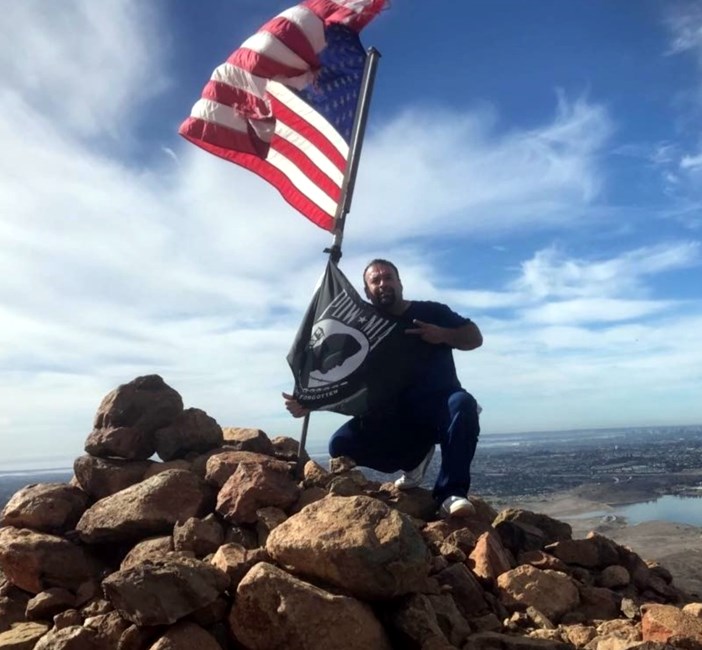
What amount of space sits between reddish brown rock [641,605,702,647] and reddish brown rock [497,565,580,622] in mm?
669

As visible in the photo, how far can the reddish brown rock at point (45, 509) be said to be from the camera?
273 inches

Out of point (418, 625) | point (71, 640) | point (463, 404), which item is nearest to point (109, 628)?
point (71, 640)

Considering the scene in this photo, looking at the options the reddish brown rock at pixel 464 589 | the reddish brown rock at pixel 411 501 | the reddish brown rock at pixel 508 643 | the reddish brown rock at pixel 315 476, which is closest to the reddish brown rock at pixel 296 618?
the reddish brown rock at pixel 508 643

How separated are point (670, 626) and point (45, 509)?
569 cm

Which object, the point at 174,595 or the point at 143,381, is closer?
the point at 174,595

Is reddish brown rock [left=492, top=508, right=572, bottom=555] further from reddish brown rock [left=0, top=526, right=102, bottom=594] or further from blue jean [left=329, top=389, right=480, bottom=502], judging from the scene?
reddish brown rock [left=0, top=526, right=102, bottom=594]

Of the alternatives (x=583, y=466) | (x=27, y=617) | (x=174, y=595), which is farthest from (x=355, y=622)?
(x=583, y=466)

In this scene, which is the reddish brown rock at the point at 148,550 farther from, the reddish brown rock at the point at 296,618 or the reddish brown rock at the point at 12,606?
the reddish brown rock at the point at 296,618

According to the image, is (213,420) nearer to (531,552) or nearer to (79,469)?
(79,469)

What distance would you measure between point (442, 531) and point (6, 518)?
4392mm

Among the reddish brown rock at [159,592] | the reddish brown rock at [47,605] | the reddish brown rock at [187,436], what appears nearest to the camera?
the reddish brown rock at [159,592]

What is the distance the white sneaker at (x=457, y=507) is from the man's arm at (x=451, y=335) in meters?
1.65

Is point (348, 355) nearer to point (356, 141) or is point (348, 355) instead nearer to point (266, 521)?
point (266, 521)

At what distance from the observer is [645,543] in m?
16.4
